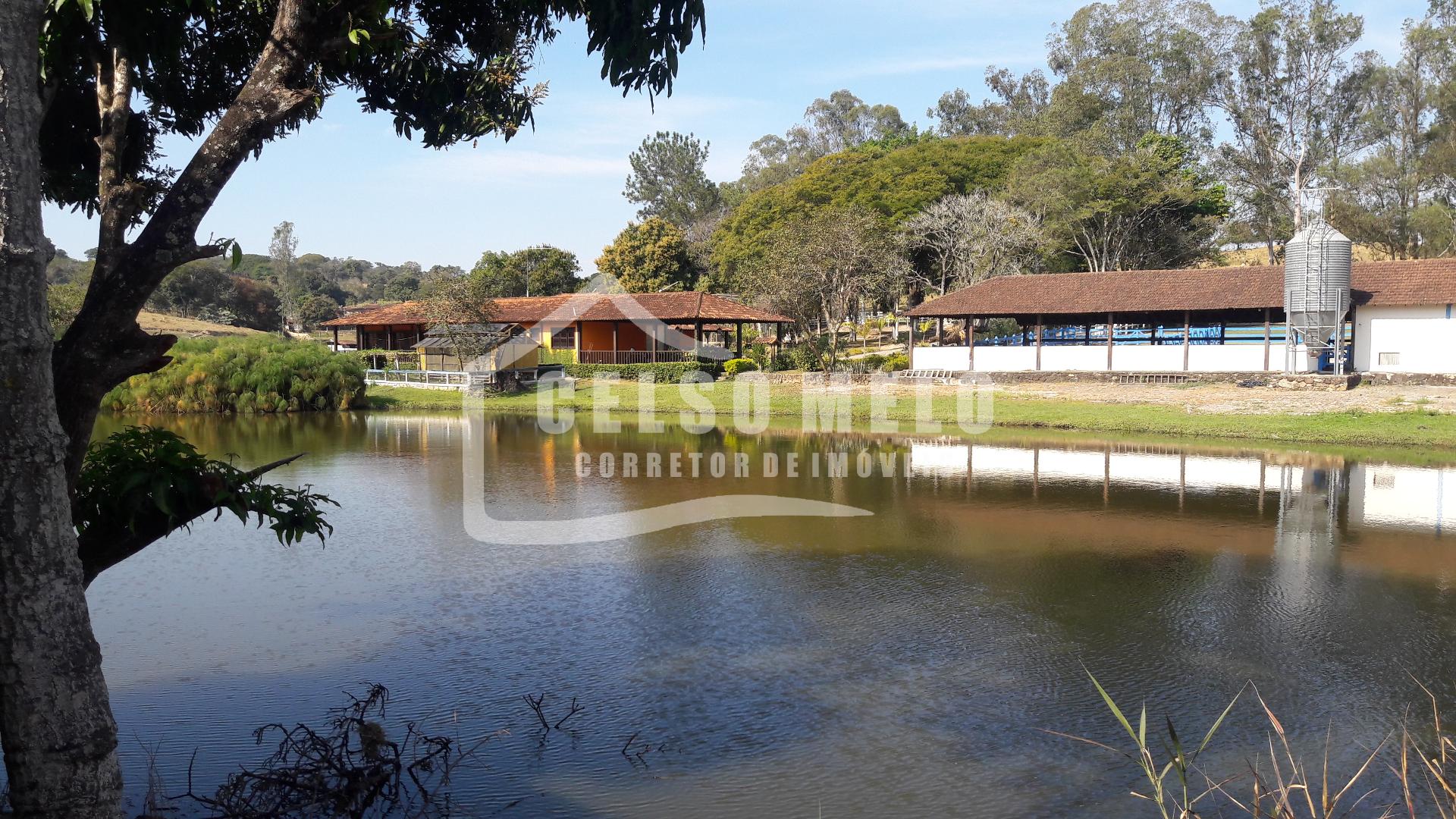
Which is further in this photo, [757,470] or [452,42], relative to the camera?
[757,470]

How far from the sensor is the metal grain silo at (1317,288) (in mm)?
25094

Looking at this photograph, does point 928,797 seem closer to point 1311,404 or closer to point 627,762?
point 627,762

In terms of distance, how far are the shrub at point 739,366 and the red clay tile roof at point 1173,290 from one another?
20.6 feet

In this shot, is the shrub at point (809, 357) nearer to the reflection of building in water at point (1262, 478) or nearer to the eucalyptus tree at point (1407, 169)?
the reflection of building in water at point (1262, 478)

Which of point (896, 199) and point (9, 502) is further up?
point (896, 199)

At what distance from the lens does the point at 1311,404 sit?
906 inches

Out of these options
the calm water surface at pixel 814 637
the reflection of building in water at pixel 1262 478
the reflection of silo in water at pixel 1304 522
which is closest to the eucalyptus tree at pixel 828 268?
the reflection of building in water at pixel 1262 478

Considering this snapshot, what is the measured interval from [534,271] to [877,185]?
58.2 feet

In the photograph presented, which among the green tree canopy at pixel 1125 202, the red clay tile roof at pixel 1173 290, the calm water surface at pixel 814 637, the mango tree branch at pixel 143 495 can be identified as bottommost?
the calm water surface at pixel 814 637

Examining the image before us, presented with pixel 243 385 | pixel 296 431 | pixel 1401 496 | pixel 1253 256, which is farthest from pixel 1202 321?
pixel 1253 256

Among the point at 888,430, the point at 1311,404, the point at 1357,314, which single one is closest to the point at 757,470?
the point at 888,430

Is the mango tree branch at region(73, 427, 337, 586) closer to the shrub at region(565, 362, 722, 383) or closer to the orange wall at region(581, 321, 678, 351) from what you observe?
the shrub at region(565, 362, 722, 383)

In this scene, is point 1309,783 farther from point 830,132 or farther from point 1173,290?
point 830,132

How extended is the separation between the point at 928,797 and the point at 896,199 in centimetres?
3954
